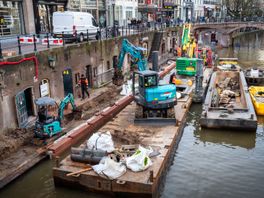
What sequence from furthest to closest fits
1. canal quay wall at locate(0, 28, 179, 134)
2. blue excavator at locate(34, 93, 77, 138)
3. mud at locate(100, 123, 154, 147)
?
canal quay wall at locate(0, 28, 179, 134) → mud at locate(100, 123, 154, 147) → blue excavator at locate(34, 93, 77, 138)

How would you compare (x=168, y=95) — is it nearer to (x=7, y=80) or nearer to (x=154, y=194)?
(x=154, y=194)

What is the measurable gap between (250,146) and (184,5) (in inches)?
2387

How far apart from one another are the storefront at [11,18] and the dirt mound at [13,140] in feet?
38.9

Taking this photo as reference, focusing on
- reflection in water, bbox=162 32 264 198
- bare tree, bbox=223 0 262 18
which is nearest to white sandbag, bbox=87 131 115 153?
reflection in water, bbox=162 32 264 198

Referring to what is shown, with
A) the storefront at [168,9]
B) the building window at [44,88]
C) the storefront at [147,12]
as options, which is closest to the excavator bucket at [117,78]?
the building window at [44,88]

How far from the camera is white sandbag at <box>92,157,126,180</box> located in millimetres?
11290

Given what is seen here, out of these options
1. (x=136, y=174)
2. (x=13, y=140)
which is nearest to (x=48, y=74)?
(x=13, y=140)

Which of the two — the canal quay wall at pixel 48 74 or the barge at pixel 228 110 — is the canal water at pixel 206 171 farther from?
the canal quay wall at pixel 48 74

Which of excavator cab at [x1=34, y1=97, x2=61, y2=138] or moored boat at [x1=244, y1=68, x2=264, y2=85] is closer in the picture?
excavator cab at [x1=34, y1=97, x2=61, y2=138]

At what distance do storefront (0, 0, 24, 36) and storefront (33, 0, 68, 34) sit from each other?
189 cm

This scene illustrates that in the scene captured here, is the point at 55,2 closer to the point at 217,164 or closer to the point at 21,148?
the point at 21,148

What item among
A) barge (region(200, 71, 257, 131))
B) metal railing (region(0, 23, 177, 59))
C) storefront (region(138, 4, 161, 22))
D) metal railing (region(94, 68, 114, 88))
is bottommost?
barge (region(200, 71, 257, 131))

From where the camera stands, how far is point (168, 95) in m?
16.0

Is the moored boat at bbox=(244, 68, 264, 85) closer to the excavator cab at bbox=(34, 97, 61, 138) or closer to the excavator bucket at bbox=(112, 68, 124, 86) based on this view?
the excavator bucket at bbox=(112, 68, 124, 86)
